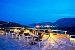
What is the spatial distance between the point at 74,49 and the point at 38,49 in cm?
162

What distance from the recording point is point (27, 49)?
8.72m

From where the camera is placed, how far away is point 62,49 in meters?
8.09

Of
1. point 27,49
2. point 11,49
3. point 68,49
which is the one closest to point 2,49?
point 11,49

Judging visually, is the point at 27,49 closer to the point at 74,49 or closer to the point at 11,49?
the point at 11,49

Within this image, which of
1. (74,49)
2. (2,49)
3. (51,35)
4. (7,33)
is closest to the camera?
(74,49)

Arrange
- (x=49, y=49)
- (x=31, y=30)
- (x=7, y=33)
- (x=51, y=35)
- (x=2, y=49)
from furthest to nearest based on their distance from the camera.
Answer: (x=7, y=33) → (x=31, y=30) → (x=51, y=35) → (x=2, y=49) → (x=49, y=49)

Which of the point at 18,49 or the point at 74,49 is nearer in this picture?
the point at 74,49

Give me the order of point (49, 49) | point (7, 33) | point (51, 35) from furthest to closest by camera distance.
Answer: point (7, 33), point (51, 35), point (49, 49)

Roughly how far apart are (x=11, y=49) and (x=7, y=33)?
1067 cm

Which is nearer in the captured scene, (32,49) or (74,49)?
(74,49)

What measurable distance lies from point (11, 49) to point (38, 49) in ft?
3.70

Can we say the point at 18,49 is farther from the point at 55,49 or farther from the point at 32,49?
the point at 55,49

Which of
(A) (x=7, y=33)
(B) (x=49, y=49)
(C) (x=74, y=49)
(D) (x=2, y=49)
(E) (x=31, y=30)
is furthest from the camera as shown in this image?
(A) (x=7, y=33)

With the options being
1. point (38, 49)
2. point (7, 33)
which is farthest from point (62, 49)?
point (7, 33)
